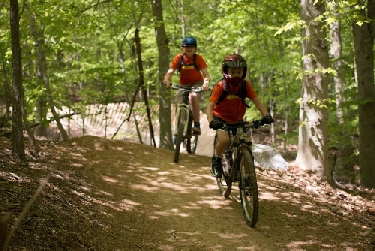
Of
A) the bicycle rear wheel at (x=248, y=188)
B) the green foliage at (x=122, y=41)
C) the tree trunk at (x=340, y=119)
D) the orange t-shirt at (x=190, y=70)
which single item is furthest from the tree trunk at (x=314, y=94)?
the tree trunk at (x=340, y=119)

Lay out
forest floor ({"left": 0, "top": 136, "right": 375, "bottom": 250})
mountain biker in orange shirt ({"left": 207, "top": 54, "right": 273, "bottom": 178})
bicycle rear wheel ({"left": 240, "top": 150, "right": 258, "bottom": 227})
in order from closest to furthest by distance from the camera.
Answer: forest floor ({"left": 0, "top": 136, "right": 375, "bottom": 250})
bicycle rear wheel ({"left": 240, "top": 150, "right": 258, "bottom": 227})
mountain biker in orange shirt ({"left": 207, "top": 54, "right": 273, "bottom": 178})

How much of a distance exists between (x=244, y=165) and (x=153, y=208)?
5.11ft

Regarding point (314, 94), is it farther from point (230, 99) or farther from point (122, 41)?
point (122, 41)

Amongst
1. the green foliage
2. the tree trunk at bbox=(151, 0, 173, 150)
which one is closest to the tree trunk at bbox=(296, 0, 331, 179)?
the green foliage

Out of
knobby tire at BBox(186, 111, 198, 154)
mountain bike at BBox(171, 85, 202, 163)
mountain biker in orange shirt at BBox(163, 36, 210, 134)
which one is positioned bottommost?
knobby tire at BBox(186, 111, 198, 154)

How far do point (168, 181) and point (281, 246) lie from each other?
2.78m

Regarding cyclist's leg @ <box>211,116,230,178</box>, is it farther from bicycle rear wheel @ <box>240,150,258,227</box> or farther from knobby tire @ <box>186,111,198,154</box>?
knobby tire @ <box>186,111,198,154</box>

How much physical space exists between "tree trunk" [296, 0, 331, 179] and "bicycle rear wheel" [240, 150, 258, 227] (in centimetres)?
337

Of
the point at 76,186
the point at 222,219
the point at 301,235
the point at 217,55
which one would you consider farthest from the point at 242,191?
the point at 217,55

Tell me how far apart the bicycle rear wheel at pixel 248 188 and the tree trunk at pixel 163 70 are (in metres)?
5.46

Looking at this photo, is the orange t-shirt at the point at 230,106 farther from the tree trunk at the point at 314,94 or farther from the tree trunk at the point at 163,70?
the tree trunk at the point at 163,70

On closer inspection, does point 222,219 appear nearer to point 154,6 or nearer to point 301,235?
point 301,235

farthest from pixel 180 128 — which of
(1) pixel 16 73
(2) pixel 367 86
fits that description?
(2) pixel 367 86

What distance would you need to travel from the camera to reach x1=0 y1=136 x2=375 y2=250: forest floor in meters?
4.36
